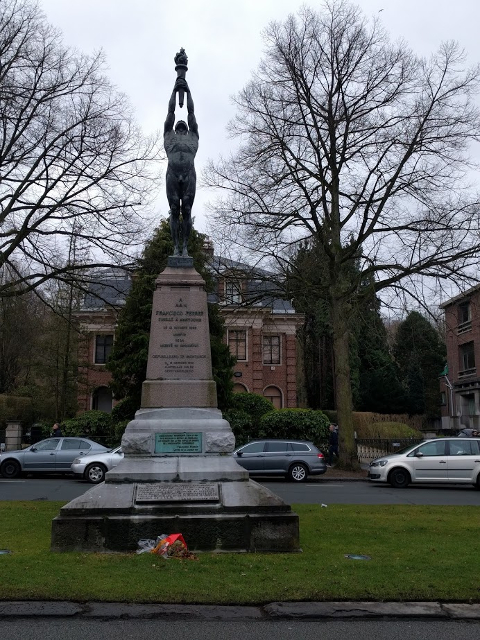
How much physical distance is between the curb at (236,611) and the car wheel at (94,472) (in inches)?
580

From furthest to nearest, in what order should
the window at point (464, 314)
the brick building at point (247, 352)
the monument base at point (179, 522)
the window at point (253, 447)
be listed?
the window at point (464, 314) → the brick building at point (247, 352) → the window at point (253, 447) → the monument base at point (179, 522)

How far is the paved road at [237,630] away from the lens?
5.27 metres

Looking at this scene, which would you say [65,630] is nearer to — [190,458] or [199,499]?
[199,499]

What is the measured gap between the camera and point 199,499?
27.8ft

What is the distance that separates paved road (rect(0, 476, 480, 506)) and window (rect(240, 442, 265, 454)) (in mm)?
1103

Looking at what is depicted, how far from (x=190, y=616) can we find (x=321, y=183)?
20.7 metres

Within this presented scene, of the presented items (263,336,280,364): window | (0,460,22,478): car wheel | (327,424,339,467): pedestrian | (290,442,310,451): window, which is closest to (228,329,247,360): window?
(263,336,280,364): window

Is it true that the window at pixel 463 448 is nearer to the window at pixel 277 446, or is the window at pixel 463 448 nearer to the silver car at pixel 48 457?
the window at pixel 277 446

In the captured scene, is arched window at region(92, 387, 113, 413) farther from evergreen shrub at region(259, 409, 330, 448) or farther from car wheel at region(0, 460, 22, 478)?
car wheel at region(0, 460, 22, 478)

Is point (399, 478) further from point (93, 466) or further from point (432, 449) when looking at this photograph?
point (93, 466)

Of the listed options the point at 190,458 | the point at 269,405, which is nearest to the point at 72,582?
the point at 190,458

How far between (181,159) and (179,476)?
5.46 m

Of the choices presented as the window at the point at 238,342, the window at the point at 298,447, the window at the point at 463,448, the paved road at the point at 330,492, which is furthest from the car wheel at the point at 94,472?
the window at the point at 238,342

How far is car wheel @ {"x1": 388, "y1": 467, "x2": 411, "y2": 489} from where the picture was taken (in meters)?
19.5
